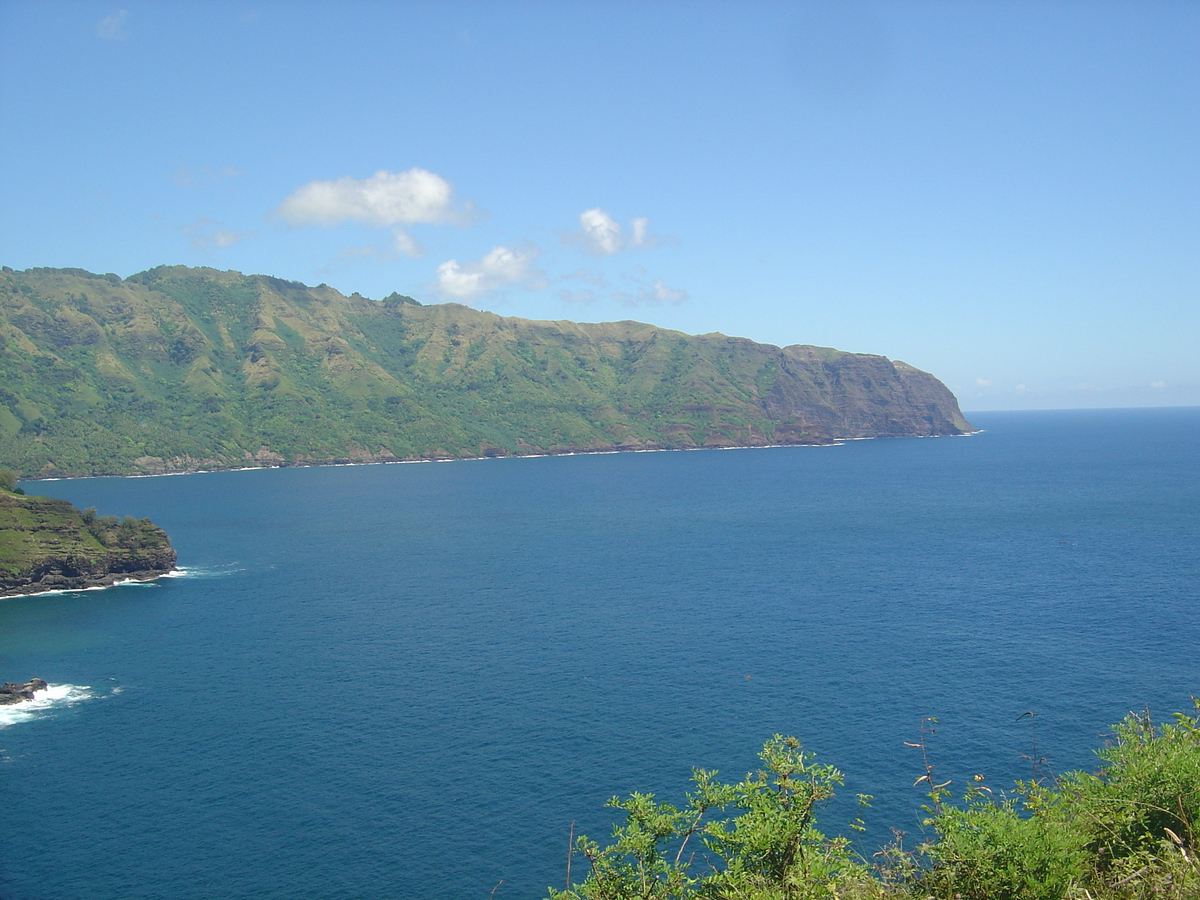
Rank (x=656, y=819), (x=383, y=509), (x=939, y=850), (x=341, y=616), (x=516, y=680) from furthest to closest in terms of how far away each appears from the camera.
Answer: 1. (x=383, y=509)
2. (x=341, y=616)
3. (x=516, y=680)
4. (x=656, y=819)
5. (x=939, y=850)

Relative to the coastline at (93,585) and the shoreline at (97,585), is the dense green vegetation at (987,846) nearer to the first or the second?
the shoreline at (97,585)

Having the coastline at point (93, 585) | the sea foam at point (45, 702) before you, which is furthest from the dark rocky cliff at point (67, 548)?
the sea foam at point (45, 702)

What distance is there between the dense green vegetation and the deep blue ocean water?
20257 millimetres

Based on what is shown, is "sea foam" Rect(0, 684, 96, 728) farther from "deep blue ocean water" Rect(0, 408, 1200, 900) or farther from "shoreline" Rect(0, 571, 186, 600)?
"shoreline" Rect(0, 571, 186, 600)

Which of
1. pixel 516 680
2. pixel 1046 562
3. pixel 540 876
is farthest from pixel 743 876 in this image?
pixel 1046 562

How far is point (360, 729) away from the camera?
212ft

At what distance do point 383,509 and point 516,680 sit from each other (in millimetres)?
128557

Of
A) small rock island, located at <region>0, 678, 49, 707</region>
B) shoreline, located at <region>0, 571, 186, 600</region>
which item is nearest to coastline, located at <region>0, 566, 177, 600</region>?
shoreline, located at <region>0, 571, 186, 600</region>

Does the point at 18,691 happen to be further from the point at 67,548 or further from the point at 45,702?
the point at 67,548

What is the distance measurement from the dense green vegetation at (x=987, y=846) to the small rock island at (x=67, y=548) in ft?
390

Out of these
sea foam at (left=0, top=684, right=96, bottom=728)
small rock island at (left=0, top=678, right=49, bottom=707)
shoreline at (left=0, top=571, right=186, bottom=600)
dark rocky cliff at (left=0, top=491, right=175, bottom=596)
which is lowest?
sea foam at (left=0, top=684, right=96, bottom=728)

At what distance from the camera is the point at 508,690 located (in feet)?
237

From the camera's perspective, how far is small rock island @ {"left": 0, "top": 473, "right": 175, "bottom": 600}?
117688 mm

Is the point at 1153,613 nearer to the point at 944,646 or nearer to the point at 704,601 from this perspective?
the point at 944,646
